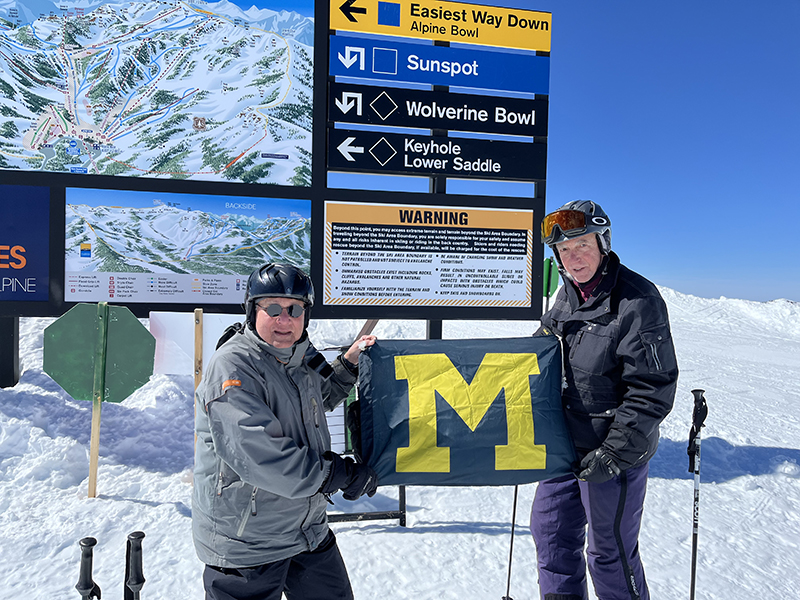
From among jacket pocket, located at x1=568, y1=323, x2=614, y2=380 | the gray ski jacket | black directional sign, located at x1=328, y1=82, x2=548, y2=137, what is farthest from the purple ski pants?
black directional sign, located at x1=328, y1=82, x2=548, y2=137

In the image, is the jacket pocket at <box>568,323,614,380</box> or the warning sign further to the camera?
the warning sign

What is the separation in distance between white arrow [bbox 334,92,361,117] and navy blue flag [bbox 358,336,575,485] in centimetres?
347

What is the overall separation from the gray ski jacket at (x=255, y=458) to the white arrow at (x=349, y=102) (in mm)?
3945

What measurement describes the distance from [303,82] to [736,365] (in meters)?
12.6

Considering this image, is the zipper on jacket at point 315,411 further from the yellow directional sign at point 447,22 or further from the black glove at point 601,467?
the yellow directional sign at point 447,22

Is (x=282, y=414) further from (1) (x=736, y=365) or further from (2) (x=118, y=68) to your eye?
(1) (x=736, y=365)

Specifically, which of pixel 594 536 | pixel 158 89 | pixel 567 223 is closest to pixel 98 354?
pixel 158 89

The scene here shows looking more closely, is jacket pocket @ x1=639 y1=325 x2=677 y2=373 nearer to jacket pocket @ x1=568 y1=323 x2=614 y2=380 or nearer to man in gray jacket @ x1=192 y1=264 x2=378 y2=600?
jacket pocket @ x1=568 y1=323 x2=614 y2=380

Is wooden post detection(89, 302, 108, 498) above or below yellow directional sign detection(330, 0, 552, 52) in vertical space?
below

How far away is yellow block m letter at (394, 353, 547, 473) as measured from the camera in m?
2.85

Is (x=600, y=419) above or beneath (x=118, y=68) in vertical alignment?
beneath

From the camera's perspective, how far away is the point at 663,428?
23.8 feet

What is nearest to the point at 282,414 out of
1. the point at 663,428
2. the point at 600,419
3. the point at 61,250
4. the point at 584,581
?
the point at 600,419

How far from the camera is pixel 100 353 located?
4820 millimetres
